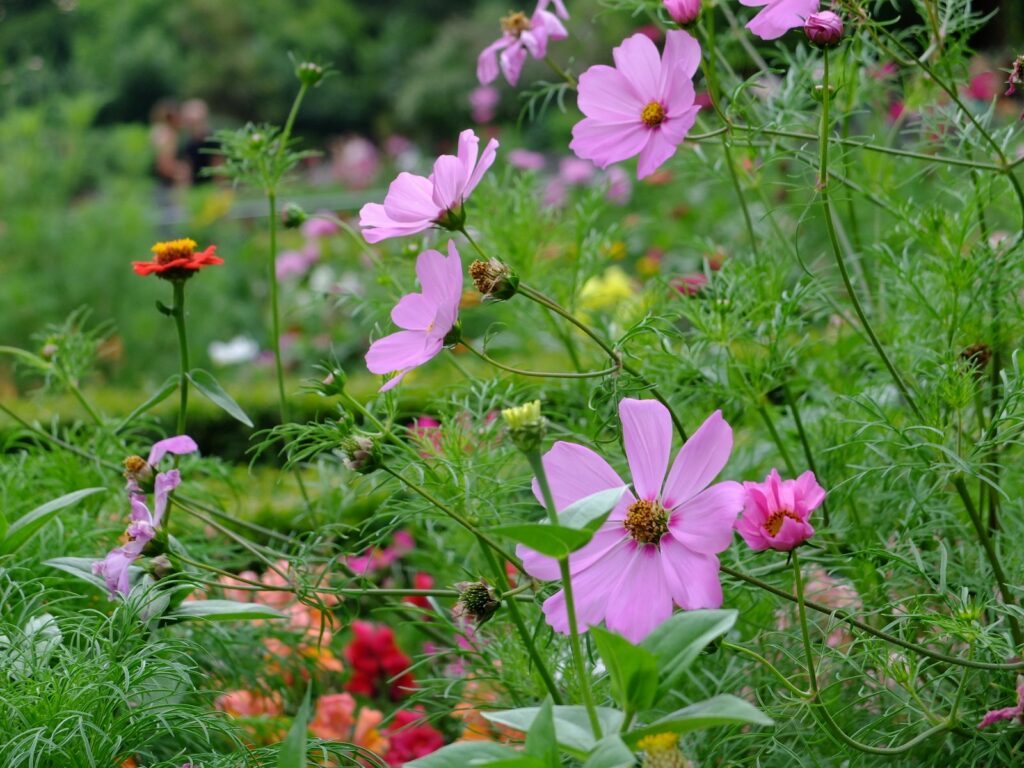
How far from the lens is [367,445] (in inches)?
27.0

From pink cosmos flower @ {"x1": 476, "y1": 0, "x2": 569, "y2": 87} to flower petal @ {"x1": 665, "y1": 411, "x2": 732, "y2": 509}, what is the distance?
432mm

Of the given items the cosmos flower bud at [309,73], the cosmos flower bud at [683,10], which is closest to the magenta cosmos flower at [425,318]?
the cosmos flower bud at [683,10]

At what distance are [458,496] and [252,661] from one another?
1.21 feet

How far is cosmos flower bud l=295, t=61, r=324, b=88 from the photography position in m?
1.06

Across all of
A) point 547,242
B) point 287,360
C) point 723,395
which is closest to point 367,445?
point 723,395

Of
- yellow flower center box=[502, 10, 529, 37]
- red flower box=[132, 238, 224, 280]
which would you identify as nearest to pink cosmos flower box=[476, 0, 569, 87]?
yellow flower center box=[502, 10, 529, 37]

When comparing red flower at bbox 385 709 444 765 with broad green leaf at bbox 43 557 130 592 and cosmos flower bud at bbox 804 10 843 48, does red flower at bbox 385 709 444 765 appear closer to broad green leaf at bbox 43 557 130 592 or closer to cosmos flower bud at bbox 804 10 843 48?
broad green leaf at bbox 43 557 130 592

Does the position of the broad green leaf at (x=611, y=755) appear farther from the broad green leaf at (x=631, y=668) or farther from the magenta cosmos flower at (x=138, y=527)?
the magenta cosmos flower at (x=138, y=527)

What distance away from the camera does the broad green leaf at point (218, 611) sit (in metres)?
0.76

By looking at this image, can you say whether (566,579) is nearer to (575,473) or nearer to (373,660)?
(575,473)

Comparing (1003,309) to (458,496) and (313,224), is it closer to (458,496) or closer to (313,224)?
(458,496)

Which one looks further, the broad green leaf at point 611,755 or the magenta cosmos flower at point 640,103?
the magenta cosmos flower at point 640,103

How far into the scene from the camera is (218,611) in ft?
2.52

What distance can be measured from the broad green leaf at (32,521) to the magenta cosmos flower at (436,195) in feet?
1.04
